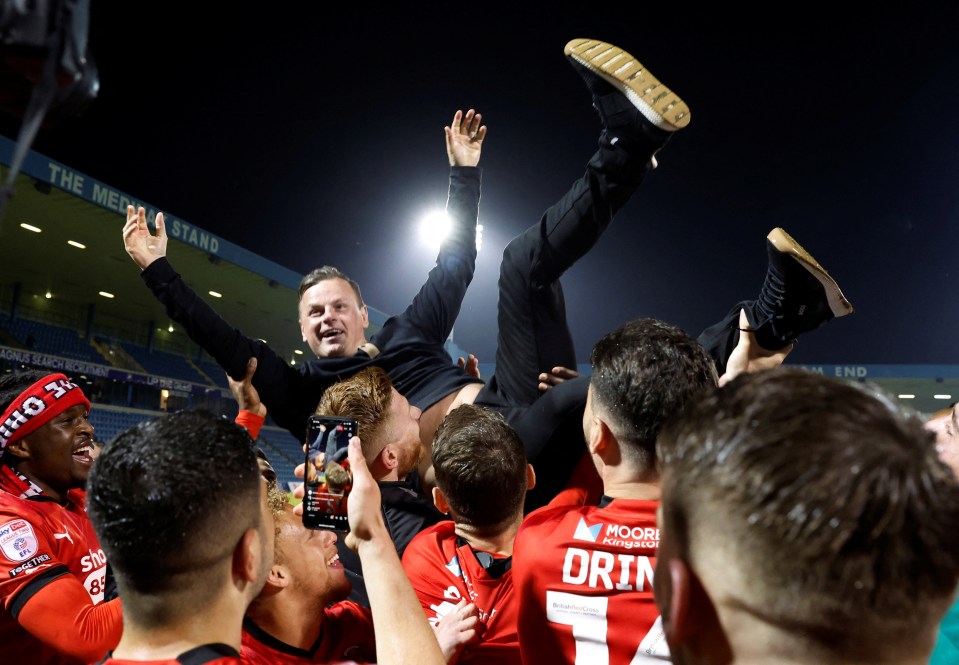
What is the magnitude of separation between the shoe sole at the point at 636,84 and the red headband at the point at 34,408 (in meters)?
2.72

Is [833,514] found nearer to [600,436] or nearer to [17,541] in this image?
[600,436]

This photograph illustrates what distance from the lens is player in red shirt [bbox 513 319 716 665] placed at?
162 centimetres

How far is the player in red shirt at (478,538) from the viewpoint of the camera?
2129mm

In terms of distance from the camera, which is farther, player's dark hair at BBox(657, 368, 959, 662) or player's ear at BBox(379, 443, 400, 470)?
player's ear at BBox(379, 443, 400, 470)

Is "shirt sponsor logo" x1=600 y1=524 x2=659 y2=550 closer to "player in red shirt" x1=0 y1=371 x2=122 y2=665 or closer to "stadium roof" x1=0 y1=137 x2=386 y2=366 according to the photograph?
"player in red shirt" x1=0 y1=371 x2=122 y2=665

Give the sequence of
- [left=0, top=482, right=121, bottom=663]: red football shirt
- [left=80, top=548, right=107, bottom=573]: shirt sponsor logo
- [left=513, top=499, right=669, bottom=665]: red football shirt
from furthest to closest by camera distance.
Answer: [left=80, top=548, right=107, bottom=573]: shirt sponsor logo
[left=0, top=482, right=121, bottom=663]: red football shirt
[left=513, top=499, right=669, bottom=665]: red football shirt

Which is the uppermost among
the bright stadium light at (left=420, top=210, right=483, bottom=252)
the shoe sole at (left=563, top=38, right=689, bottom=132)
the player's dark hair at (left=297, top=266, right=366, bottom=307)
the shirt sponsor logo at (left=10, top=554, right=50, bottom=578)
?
the bright stadium light at (left=420, top=210, right=483, bottom=252)

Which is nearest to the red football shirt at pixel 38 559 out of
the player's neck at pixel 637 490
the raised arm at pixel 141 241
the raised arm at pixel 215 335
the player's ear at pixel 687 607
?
the raised arm at pixel 215 335

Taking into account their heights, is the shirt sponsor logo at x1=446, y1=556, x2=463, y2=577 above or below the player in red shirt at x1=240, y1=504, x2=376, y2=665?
above

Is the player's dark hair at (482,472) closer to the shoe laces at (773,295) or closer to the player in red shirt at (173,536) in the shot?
the player in red shirt at (173,536)

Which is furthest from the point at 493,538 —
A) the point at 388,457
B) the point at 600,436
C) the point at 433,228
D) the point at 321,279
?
the point at 433,228

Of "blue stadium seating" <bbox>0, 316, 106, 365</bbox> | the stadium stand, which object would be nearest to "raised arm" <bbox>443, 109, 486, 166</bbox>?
the stadium stand

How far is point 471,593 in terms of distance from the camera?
2.15m

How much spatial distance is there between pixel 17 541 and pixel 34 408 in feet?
2.72
